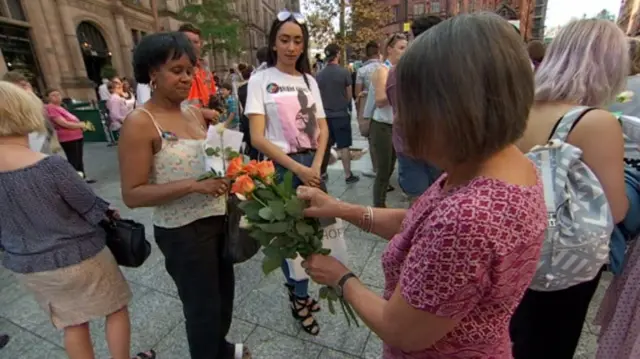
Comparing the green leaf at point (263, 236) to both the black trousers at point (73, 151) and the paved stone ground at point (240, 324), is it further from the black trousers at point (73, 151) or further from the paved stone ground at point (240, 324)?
the black trousers at point (73, 151)

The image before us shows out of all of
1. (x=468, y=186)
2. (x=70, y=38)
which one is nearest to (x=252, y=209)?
(x=468, y=186)

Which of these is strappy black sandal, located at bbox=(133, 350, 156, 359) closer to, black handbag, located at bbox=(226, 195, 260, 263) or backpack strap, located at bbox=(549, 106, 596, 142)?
black handbag, located at bbox=(226, 195, 260, 263)

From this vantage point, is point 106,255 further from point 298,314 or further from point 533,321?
point 533,321

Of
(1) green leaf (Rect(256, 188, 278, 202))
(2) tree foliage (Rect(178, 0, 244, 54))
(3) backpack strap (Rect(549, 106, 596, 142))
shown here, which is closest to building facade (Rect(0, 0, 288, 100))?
(2) tree foliage (Rect(178, 0, 244, 54))

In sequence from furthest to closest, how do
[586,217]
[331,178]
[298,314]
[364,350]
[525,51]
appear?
[331,178] → [298,314] → [364,350] → [586,217] → [525,51]

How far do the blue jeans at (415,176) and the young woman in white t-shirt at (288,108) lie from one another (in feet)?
4.45

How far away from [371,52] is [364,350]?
468 cm

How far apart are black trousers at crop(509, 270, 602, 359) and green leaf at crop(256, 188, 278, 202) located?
4.21 ft

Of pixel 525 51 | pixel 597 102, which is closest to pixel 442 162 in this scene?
pixel 525 51

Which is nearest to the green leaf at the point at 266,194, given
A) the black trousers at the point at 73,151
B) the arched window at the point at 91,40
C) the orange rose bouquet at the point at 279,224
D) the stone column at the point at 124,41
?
the orange rose bouquet at the point at 279,224

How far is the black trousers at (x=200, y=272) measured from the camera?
5.24 ft

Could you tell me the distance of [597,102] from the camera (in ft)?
4.50

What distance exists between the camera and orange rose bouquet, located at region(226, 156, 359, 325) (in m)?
1.14

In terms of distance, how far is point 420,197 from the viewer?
3.16 feet
